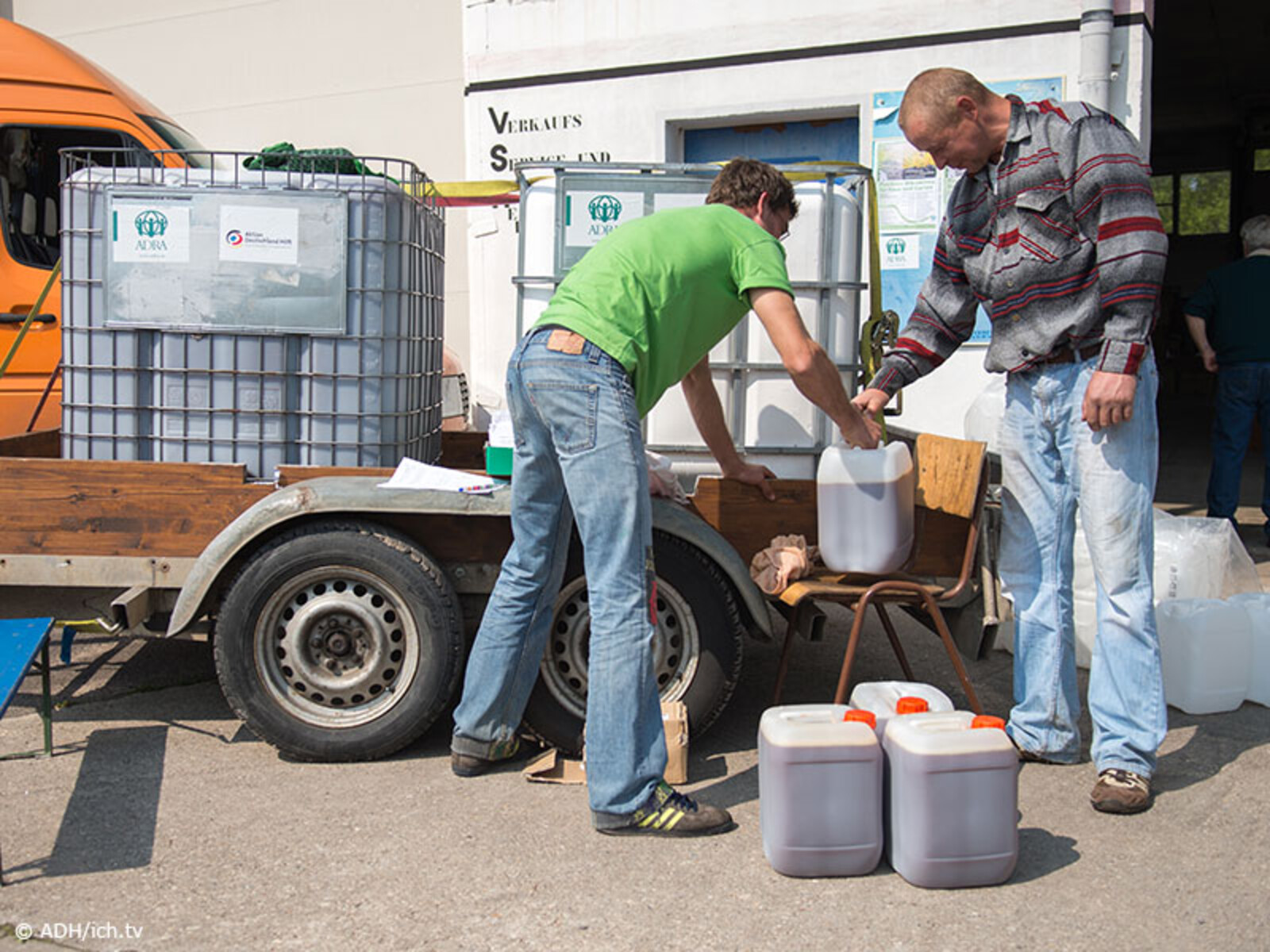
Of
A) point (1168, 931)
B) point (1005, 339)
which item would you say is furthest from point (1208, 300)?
point (1168, 931)

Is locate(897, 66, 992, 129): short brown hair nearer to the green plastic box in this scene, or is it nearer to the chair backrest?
the chair backrest

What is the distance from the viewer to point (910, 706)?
10.8ft

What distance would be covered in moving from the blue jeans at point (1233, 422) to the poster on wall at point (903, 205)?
60.2 inches

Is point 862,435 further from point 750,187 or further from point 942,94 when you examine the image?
point 942,94

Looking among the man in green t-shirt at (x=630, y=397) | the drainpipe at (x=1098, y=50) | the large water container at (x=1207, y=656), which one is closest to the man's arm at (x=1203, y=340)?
the drainpipe at (x=1098, y=50)

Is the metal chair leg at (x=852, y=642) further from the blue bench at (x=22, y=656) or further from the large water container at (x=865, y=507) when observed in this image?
the blue bench at (x=22, y=656)

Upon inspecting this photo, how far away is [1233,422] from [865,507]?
192 inches

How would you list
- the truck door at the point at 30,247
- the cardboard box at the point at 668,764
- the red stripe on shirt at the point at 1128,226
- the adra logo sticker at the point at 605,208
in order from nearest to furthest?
the red stripe on shirt at the point at 1128,226
the cardboard box at the point at 668,764
the adra logo sticker at the point at 605,208
the truck door at the point at 30,247

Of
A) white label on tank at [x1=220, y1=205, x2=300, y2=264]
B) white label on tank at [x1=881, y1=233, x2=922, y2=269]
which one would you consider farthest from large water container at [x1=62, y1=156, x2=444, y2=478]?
white label on tank at [x1=881, y1=233, x2=922, y2=269]

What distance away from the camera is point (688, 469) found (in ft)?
14.5

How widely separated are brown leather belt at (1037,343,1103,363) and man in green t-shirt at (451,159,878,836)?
2.07 ft

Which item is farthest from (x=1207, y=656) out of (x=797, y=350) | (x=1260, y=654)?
(x=797, y=350)

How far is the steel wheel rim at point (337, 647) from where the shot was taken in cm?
392

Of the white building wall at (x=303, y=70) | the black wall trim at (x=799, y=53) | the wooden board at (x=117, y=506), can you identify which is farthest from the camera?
the white building wall at (x=303, y=70)
